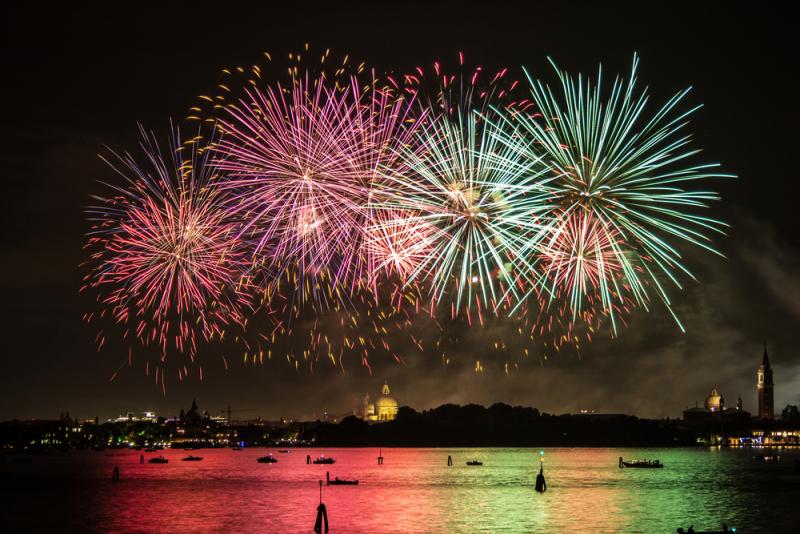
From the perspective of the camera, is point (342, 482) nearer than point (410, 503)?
No

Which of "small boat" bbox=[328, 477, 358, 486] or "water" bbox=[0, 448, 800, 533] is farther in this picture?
"small boat" bbox=[328, 477, 358, 486]

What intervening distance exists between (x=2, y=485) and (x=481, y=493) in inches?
1543

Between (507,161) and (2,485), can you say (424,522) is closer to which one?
(507,161)

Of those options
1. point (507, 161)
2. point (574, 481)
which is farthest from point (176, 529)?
point (574, 481)

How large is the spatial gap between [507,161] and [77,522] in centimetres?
3452

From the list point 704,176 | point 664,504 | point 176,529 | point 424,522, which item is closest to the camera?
point 704,176

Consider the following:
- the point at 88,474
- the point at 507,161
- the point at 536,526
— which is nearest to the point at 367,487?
the point at 536,526

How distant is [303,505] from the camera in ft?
217

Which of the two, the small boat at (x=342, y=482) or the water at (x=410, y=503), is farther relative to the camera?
the small boat at (x=342, y=482)

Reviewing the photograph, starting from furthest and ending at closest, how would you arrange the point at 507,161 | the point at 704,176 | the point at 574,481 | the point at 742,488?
the point at 574,481, the point at 742,488, the point at 507,161, the point at 704,176

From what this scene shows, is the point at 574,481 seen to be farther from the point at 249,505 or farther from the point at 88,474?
the point at 88,474

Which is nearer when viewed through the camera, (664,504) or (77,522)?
(77,522)

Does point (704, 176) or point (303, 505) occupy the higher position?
point (704, 176)

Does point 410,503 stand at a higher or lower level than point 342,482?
lower
